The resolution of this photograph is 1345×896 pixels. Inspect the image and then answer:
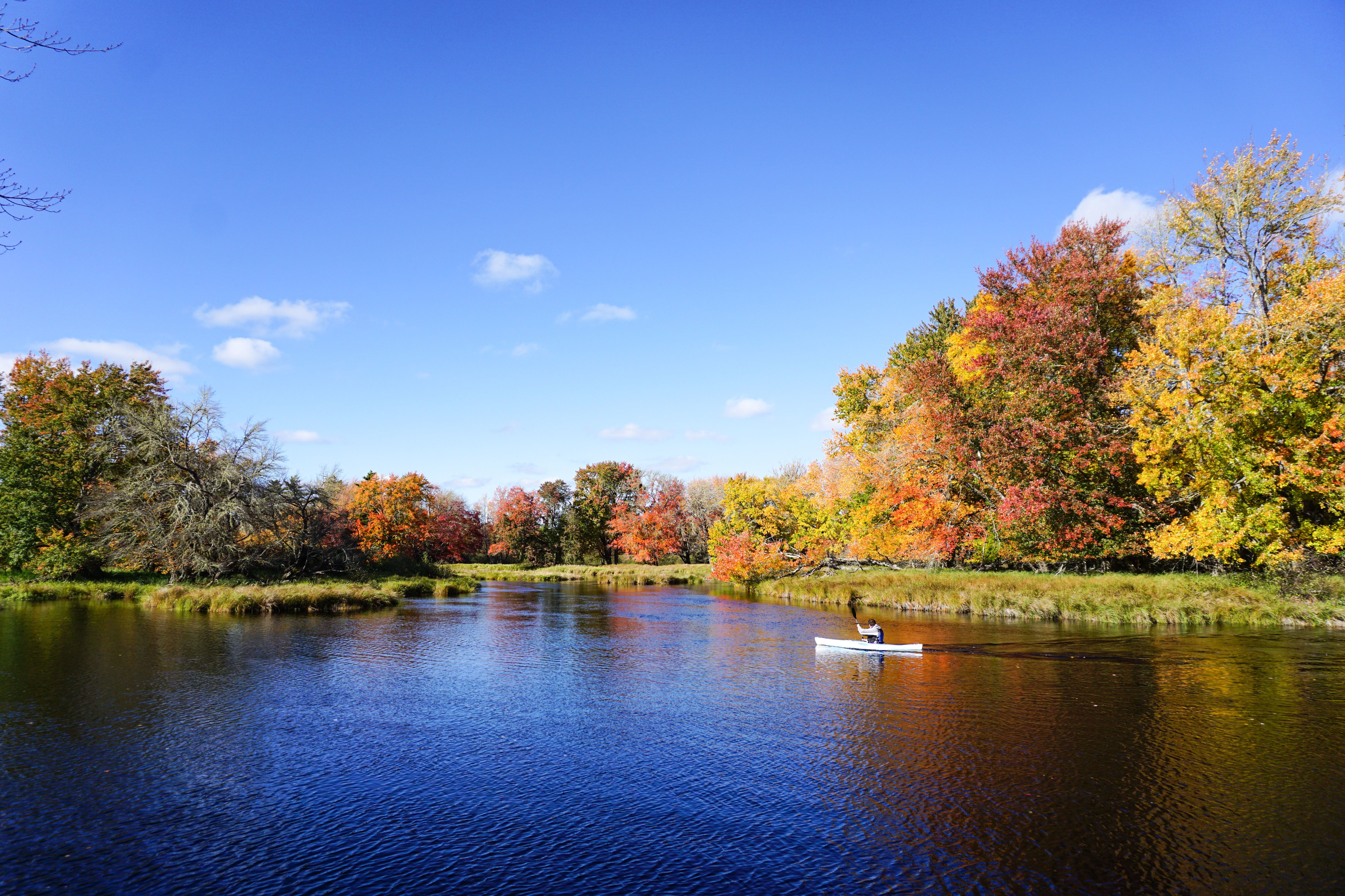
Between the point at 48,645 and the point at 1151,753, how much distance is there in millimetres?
32875

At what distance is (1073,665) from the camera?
22.3 m

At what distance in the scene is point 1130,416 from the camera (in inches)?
1457

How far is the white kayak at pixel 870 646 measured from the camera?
25031 mm

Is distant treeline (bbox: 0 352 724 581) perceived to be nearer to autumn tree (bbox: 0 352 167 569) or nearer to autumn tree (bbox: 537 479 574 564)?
autumn tree (bbox: 0 352 167 569)

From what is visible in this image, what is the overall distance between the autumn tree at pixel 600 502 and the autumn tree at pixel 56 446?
53.7 metres

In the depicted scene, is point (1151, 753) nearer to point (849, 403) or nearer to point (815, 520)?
point (815, 520)

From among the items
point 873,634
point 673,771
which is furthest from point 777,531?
point 673,771

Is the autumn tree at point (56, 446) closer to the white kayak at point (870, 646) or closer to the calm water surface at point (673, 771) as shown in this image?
the calm water surface at point (673, 771)

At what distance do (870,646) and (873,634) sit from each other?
444mm

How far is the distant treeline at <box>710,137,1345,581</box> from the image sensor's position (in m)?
29.1

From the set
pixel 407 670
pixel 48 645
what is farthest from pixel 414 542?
pixel 407 670

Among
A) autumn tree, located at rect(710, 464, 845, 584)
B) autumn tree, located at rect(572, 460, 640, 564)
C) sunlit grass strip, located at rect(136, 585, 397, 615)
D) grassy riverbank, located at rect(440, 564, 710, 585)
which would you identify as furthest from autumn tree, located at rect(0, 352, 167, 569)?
autumn tree, located at rect(572, 460, 640, 564)

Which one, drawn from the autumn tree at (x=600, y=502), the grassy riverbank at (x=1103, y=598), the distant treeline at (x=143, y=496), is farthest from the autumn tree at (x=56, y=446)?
the autumn tree at (x=600, y=502)

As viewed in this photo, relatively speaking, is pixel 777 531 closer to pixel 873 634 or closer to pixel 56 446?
pixel 873 634
